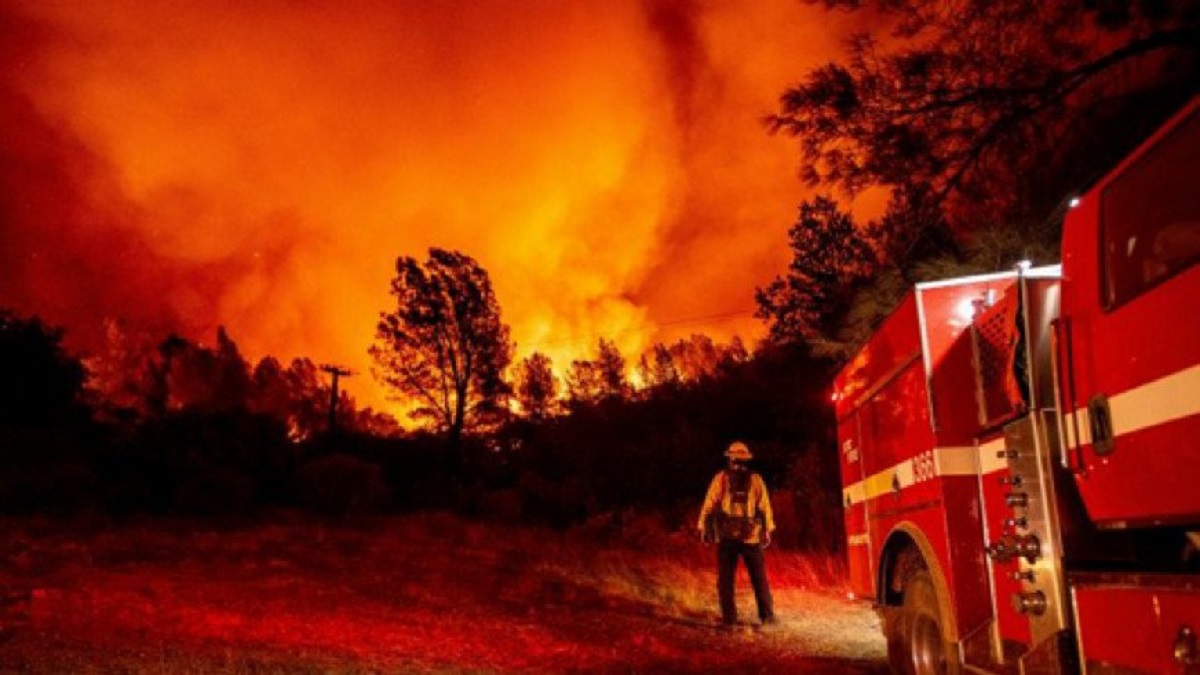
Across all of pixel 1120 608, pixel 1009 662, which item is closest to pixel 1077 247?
pixel 1120 608

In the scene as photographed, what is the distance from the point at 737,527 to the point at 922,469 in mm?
4037

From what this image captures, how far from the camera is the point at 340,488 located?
84.7 feet

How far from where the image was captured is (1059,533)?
3.76m

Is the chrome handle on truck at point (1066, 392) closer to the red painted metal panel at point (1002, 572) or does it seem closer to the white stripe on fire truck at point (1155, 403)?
the white stripe on fire truck at point (1155, 403)

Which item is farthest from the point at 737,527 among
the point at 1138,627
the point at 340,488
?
the point at 340,488

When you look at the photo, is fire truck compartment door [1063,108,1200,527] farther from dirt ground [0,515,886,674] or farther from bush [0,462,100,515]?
bush [0,462,100,515]

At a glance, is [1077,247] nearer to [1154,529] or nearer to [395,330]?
[1154,529]

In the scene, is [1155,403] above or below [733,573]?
above

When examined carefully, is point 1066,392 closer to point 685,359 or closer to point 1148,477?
point 1148,477

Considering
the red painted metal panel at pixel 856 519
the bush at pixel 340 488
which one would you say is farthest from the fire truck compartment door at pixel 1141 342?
the bush at pixel 340 488

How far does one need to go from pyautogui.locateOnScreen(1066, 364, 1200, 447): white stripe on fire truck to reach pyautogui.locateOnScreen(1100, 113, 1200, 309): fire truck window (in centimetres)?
33

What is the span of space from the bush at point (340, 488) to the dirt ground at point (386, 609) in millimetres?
9243

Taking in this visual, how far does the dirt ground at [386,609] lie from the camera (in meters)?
7.05

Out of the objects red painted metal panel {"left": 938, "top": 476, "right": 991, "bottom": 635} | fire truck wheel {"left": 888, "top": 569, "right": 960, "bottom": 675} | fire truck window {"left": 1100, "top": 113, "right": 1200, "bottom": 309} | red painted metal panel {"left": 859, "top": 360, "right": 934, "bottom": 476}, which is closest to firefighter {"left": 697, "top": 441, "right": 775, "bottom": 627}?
red painted metal panel {"left": 859, "top": 360, "right": 934, "bottom": 476}
